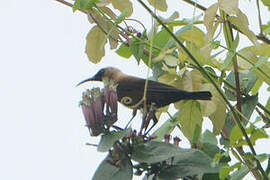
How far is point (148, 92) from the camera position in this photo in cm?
328

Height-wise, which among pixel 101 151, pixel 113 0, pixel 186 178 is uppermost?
pixel 113 0

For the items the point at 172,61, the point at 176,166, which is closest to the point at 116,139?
the point at 176,166

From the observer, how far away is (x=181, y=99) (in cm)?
297

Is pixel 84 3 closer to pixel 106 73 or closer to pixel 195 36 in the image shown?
pixel 195 36

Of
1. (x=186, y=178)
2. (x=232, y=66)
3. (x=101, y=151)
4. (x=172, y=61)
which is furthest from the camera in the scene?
(x=232, y=66)

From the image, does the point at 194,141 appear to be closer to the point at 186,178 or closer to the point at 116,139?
the point at 186,178

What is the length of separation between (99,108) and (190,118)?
602mm

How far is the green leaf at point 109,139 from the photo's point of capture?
7.37 feet

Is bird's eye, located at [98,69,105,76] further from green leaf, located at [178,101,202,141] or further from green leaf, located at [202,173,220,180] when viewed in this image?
green leaf, located at [202,173,220,180]

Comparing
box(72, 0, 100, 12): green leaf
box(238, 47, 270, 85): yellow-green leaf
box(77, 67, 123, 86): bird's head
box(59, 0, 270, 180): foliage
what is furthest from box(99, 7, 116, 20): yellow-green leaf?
box(77, 67, 123, 86): bird's head

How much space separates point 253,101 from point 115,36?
0.79 m

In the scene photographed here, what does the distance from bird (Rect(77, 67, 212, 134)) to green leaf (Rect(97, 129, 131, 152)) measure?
5.5 inches

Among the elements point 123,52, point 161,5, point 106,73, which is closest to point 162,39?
point 161,5

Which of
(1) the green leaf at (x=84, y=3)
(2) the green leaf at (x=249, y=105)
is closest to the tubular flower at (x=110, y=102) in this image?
(1) the green leaf at (x=84, y=3)
